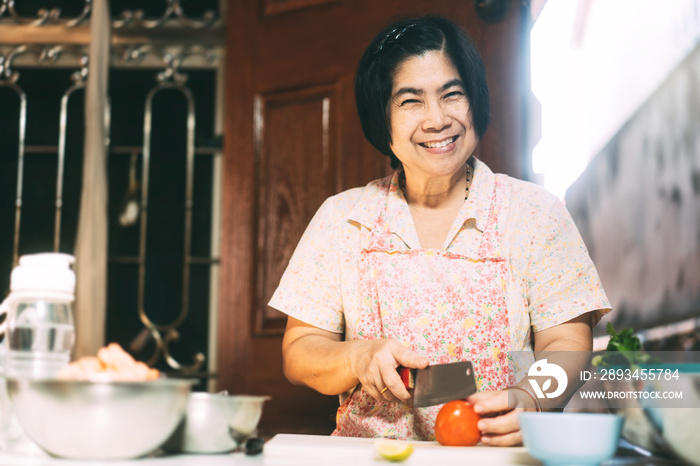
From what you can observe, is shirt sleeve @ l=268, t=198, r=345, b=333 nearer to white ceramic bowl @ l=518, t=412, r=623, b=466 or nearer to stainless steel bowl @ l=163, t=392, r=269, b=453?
stainless steel bowl @ l=163, t=392, r=269, b=453

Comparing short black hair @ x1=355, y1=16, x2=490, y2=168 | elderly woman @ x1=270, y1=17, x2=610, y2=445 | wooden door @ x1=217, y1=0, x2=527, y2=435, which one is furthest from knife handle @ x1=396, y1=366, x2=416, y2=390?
wooden door @ x1=217, y1=0, x2=527, y2=435

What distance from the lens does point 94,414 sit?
2.28 feet

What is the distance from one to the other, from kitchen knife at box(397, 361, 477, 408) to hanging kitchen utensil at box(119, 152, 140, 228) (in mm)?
2539

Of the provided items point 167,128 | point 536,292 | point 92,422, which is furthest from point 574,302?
point 167,128

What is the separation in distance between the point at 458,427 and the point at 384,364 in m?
0.18

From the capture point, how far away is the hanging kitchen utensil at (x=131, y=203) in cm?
335

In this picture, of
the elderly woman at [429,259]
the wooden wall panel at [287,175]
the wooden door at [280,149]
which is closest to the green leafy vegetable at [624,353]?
the elderly woman at [429,259]

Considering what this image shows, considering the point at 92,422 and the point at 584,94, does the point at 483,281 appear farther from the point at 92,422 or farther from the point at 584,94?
the point at 584,94

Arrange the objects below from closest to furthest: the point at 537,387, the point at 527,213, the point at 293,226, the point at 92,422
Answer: the point at 92,422
the point at 537,387
the point at 527,213
the point at 293,226

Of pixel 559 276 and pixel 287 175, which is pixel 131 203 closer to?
pixel 287 175

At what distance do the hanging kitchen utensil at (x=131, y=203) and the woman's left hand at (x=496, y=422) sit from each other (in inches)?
106

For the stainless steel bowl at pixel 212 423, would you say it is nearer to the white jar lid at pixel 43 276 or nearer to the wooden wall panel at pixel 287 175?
the white jar lid at pixel 43 276

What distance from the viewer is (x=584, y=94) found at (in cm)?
306

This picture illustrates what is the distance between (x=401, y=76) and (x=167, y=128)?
2190 millimetres
